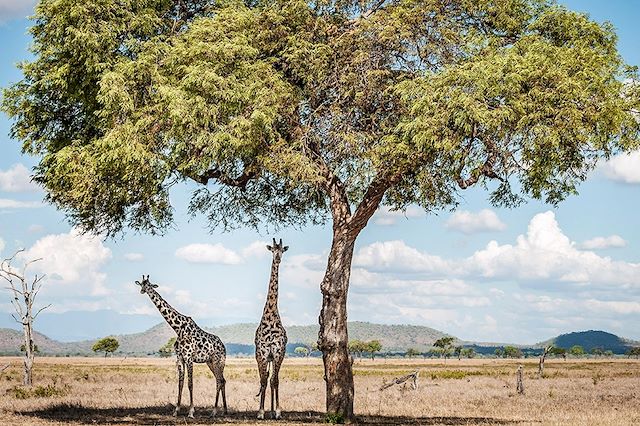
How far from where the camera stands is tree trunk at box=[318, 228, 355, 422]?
79.6 feet

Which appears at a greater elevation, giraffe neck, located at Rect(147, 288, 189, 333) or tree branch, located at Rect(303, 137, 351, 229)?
tree branch, located at Rect(303, 137, 351, 229)

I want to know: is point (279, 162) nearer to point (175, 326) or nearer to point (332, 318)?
point (332, 318)

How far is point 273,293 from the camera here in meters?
25.3

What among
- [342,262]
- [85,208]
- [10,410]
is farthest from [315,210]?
[10,410]

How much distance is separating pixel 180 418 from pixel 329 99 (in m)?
10.3

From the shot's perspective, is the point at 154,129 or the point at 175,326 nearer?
the point at 154,129

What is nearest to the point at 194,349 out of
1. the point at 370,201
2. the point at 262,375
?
the point at 262,375

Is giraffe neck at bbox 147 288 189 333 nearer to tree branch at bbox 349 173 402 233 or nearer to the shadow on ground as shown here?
the shadow on ground

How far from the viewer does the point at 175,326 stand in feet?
85.7

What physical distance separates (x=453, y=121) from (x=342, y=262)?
17.9 ft

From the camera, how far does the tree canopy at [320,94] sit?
21812 mm

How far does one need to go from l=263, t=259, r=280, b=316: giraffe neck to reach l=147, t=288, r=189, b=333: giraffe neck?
2.90 meters

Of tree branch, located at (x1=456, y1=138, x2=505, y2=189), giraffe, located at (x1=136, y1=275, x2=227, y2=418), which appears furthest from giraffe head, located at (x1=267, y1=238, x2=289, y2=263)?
tree branch, located at (x1=456, y1=138, x2=505, y2=189)

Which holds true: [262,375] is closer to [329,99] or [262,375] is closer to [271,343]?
[271,343]
